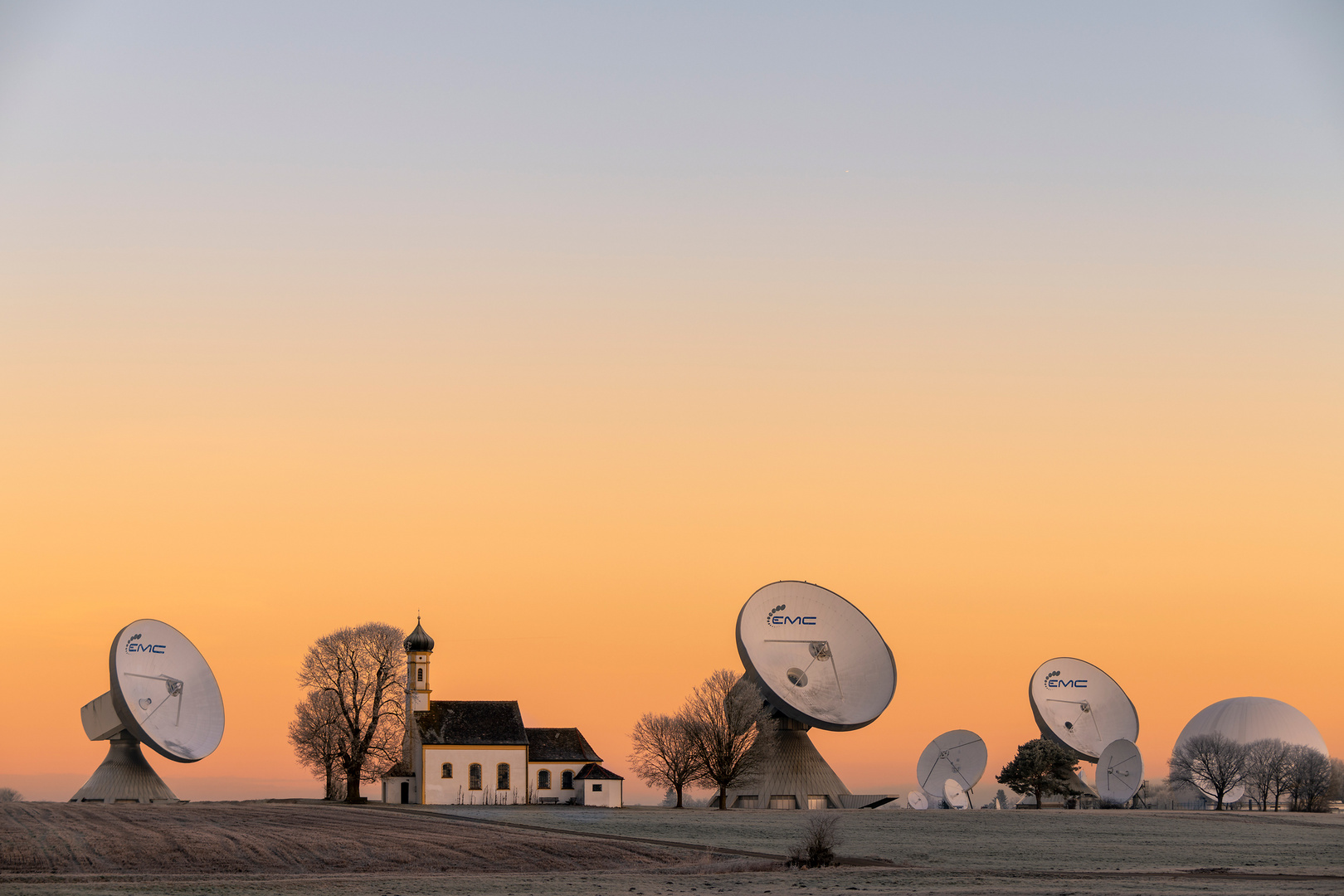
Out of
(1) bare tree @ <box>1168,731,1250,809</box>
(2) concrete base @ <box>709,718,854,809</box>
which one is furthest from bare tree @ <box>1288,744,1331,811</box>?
(2) concrete base @ <box>709,718,854,809</box>

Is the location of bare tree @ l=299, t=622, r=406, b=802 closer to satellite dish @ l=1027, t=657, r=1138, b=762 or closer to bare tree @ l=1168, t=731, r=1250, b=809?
satellite dish @ l=1027, t=657, r=1138, b=762

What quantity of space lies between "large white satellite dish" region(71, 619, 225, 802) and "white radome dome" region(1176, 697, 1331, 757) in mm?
97118

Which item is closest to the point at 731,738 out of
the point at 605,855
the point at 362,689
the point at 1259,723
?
the point at 362,689

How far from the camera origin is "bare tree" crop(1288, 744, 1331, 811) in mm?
118750

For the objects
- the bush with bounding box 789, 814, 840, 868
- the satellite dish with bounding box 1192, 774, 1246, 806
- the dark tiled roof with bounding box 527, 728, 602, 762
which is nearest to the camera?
the bush with bounding box 789, 814, 840, 868

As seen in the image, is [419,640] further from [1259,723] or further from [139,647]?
[1259,723]

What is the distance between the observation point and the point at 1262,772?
119m

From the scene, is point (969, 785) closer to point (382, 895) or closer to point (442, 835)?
point (442, 835)

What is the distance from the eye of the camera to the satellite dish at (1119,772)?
10019 cm

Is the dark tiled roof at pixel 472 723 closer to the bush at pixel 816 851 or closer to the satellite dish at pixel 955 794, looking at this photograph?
the satellite dish at pixel 955 794

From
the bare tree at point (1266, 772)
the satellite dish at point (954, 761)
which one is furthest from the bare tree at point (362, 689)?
the bare tree at point (1266, 772)

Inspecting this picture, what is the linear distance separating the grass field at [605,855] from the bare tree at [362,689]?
81.6 feet

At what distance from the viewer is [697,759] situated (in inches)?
3637

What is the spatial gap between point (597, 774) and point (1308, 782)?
63.8m
